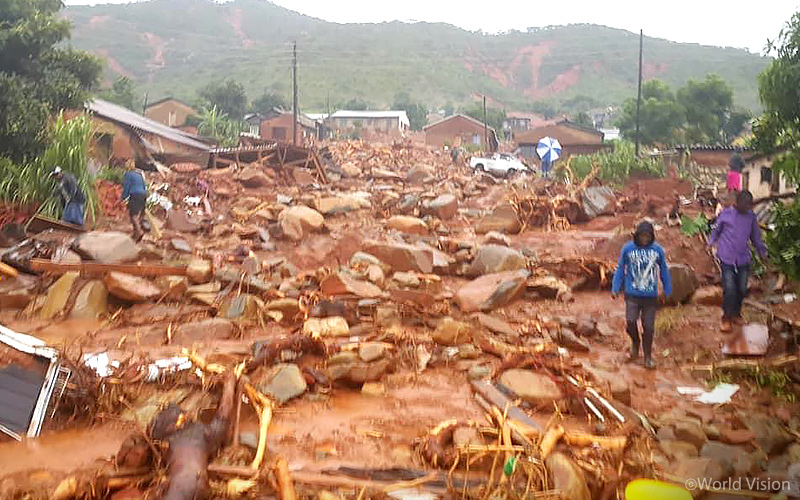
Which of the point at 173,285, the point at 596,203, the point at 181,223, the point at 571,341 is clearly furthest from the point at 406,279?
the point at 596,203

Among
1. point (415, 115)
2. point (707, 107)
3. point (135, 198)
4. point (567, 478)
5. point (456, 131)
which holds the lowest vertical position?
point (567, 478)

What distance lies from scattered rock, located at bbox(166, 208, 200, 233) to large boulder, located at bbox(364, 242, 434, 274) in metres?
4.13

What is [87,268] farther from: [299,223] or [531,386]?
[531,386]

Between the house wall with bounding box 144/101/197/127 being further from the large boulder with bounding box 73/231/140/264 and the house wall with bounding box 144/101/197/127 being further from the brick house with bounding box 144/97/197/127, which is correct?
the large boulder with bounding box 73/231/140/264

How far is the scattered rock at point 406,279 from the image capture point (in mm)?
7438

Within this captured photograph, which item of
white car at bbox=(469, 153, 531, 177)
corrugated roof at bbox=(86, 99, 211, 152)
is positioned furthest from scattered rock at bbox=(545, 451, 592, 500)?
white car at bbox=(469, 153, 531, 177)

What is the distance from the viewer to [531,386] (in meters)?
4.49

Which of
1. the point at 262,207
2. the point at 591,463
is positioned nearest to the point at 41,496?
the point at 591,463

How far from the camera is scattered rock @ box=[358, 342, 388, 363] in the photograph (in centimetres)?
496

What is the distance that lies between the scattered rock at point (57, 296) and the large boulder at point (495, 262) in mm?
5172

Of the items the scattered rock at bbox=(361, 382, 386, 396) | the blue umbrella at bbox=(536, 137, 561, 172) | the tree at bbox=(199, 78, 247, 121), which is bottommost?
the scattered rock at bbox=(361, 382, 386, 396)

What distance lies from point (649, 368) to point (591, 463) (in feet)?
7.35

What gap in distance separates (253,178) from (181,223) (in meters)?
Result: 4.61

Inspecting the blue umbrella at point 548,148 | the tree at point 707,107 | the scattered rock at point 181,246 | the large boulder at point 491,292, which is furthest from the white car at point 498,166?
the large boulder at point 491,292
